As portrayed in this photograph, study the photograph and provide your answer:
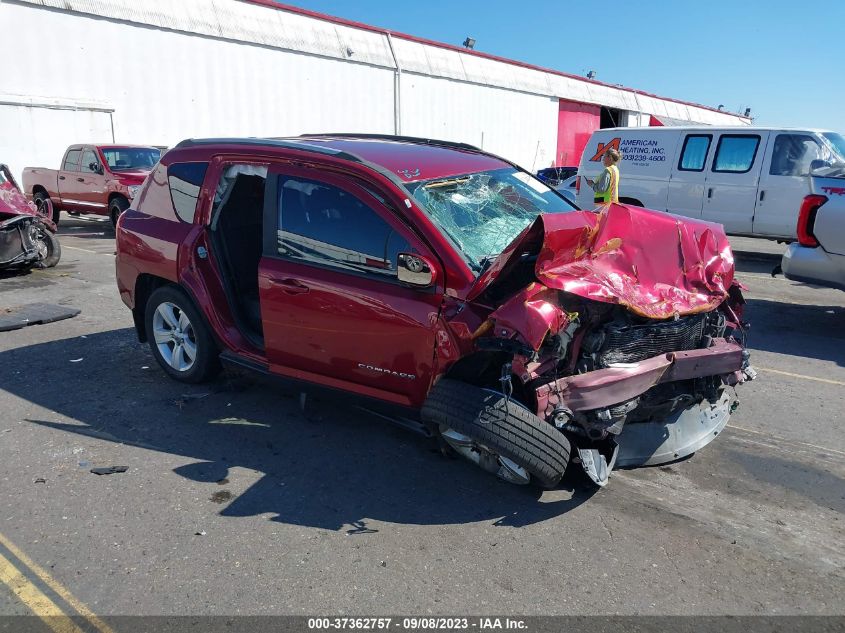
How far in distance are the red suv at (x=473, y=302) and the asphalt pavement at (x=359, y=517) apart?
32 centimetres

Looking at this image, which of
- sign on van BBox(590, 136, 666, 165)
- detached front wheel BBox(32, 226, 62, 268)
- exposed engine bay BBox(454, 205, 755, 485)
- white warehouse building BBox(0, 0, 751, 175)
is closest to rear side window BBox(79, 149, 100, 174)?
white warehouse building BBox(0, 0, 751, 175)

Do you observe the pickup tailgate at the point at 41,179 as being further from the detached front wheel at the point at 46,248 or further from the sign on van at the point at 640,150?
the sign on van at the point at 640,150

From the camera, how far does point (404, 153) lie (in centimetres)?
439

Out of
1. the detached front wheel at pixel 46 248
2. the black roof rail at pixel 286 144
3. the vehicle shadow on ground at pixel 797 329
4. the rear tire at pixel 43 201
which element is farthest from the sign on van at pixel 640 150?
the rear tire at pixel 43 201

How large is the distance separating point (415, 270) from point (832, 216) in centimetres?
520

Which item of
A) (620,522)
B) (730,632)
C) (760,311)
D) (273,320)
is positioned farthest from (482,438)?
(760,311)

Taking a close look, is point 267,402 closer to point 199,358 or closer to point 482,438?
point 199,358

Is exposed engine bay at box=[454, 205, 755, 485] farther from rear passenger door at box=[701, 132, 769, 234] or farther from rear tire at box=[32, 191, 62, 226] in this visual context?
rear tire at box=[32, 191, 62, 226]

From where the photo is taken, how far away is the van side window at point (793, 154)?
10.4 m

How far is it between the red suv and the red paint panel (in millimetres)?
31650

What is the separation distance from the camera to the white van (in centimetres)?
1050

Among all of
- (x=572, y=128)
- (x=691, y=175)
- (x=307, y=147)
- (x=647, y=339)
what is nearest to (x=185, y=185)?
(x=307, y=147)

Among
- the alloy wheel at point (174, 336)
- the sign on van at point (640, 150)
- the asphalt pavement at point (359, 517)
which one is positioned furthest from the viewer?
the sign on van at point (640, 150)

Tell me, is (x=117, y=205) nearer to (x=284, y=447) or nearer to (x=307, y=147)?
(x=307, y=147)
